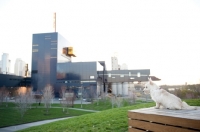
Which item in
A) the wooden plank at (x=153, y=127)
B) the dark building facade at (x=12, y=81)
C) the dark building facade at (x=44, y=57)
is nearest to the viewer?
the wooden plank at (x=153, y=127)

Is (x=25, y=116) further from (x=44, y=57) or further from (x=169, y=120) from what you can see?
(x=44, y=57)

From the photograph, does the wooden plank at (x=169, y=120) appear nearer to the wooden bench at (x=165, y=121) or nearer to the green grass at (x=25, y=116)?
the wooden bench at (x=165, y=121)

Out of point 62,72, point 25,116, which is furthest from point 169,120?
point 62,72

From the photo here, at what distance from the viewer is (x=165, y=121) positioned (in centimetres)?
343

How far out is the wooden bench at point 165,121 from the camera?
305cm

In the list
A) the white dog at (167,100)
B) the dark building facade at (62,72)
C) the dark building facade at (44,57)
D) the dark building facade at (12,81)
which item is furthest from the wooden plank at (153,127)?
the dark building facade at (12,81)

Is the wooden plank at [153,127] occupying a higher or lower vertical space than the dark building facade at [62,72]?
lower

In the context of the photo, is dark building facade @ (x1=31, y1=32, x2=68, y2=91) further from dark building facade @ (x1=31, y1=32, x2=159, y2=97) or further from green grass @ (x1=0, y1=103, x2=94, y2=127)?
green grass @ (x1=0, y1=103, x2=94, y2=127)

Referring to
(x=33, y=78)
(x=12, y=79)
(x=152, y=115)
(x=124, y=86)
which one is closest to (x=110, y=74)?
(x=124, y=86)

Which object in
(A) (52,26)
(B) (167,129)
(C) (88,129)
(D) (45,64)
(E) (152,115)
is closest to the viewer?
(B) (167,129)

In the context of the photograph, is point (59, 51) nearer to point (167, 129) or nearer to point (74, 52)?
point (74, 52)

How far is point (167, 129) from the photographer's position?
3395 millimetres

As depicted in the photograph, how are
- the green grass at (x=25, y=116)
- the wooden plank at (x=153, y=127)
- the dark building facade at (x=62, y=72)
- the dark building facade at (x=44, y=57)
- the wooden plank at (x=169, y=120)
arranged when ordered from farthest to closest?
the dark building facade at (x=44, y=57), the dark building facade at (x=62, y=72), the green grass at (x=25, y=116), the wooden plank at (x=153, y=127), the wooden plank at (x=169, y=120)

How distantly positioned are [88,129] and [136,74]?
50.0m
